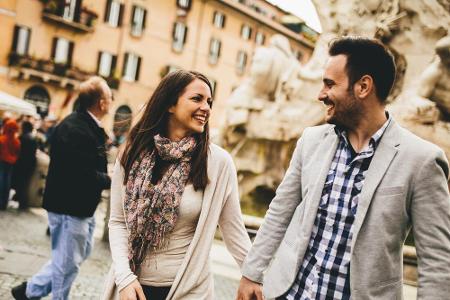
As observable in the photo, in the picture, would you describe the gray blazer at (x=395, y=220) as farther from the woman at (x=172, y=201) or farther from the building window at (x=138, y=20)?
the building window at (x=138, y=20)

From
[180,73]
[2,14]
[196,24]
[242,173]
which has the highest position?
[196,24]

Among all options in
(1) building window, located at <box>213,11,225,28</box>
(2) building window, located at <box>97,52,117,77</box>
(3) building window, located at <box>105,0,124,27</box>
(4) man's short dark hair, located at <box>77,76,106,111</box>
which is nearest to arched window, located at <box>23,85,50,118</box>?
(2) building window, located at <box>97,52,117,77</box>

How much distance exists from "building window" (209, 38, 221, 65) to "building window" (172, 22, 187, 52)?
2.49 meters

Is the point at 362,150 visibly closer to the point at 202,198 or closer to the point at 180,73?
the point at 202,198

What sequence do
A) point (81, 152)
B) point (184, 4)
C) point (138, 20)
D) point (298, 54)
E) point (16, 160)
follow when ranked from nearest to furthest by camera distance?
point (81, 152)
point (16, 160)
point (138, 20)
point (184, 4)
point (298, 54)

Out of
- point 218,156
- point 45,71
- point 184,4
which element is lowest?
point 218,156

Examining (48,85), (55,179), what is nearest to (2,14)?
(48,85)

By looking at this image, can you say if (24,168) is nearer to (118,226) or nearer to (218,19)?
(118,226)

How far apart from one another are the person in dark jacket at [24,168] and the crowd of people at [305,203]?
7.38 meters

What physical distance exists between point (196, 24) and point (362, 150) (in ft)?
116

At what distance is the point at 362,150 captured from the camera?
212 cm

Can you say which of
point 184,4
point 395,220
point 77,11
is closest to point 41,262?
point 395,220

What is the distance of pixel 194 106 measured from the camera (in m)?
2.54

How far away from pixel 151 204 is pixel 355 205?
95cm
